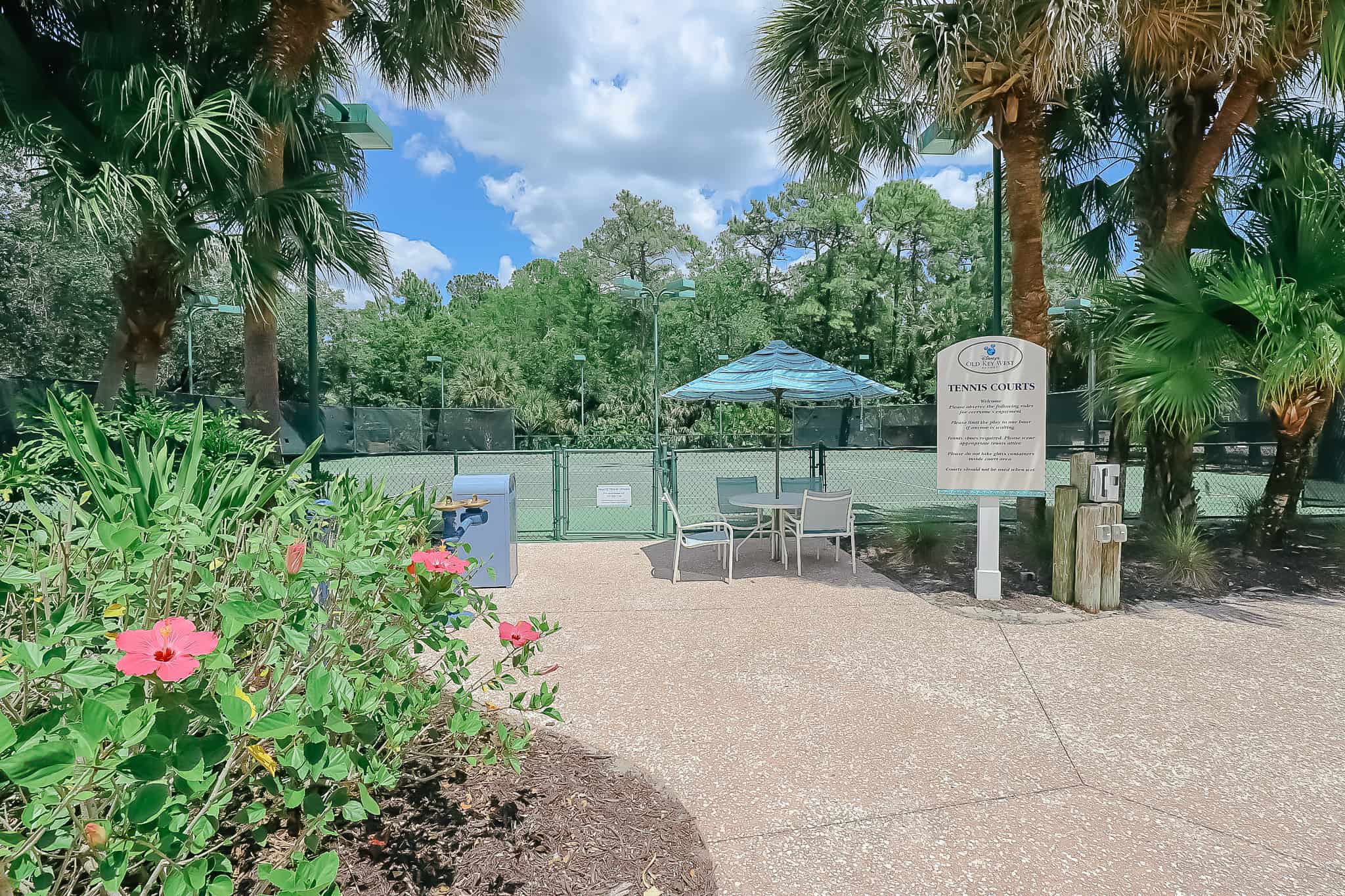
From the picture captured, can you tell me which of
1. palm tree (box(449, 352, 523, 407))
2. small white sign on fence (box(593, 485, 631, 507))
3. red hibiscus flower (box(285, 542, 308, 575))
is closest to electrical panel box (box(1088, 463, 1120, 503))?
small white sign on fence (box(593, 485, 631, 507))

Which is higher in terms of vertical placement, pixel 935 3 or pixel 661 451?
pixel 935 3

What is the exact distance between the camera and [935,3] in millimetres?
7324

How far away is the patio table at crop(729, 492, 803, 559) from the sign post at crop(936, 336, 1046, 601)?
6.05 ft

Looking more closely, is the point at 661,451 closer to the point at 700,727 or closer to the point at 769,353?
the point at 769,353

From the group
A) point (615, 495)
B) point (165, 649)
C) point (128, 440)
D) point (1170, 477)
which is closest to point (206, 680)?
point (165, 649)

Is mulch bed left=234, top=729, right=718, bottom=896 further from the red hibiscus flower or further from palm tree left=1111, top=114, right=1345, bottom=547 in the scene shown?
palm tree left=1111, top=114, right=1345, bottom=547

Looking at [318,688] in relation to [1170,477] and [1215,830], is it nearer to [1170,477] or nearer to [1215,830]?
[1215,830]

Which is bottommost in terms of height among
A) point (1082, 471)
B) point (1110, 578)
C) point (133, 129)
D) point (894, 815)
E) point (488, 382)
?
point (894, 815)

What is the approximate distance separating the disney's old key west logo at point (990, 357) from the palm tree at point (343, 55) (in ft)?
21.2

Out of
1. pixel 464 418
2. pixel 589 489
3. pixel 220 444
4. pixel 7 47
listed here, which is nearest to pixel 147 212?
pixel 7 47

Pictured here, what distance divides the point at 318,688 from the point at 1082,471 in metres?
6.57

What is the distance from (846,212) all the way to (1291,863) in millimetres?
38445

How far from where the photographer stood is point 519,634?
255cm

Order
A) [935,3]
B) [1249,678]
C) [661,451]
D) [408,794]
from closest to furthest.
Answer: [408,794] → [1249,678] → [935,3] → [661,451]
